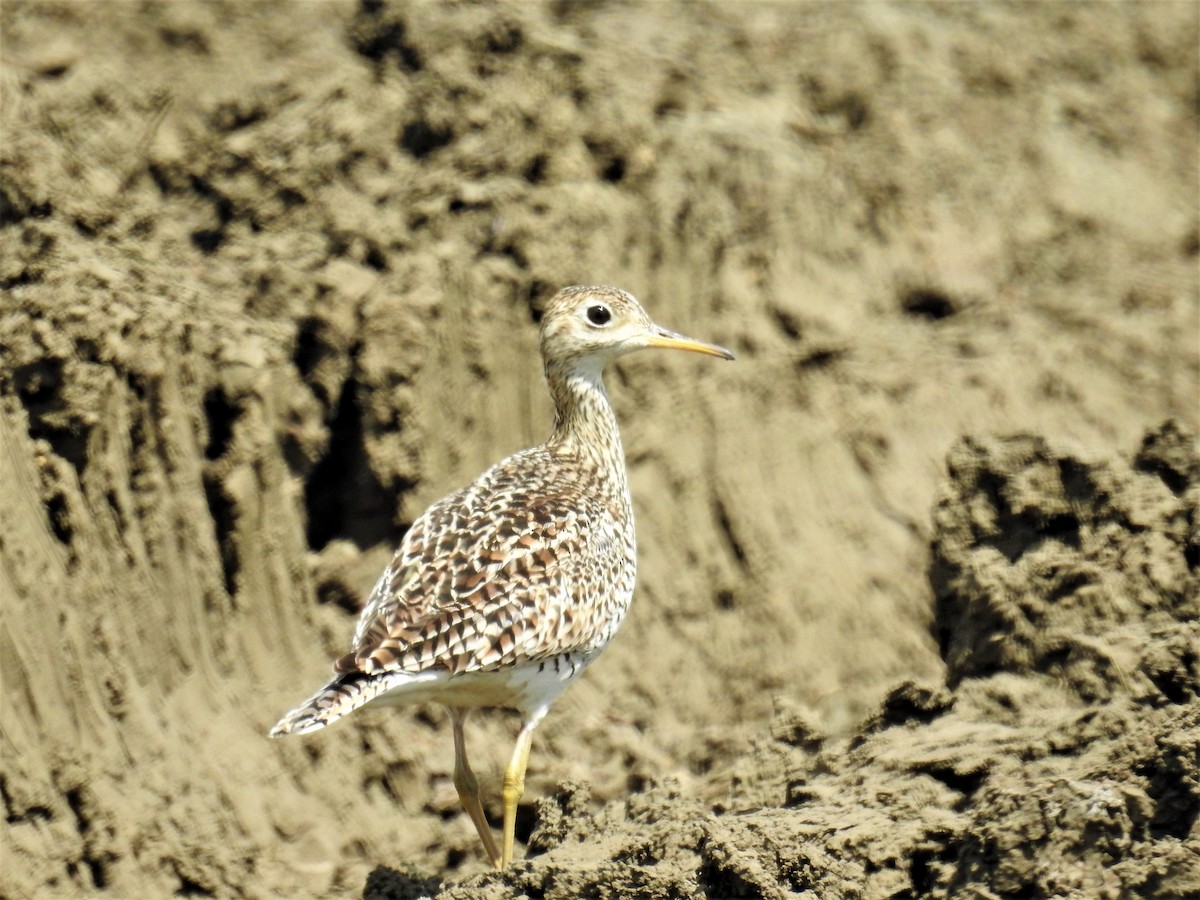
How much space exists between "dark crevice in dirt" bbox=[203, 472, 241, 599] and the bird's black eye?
6.71 feet

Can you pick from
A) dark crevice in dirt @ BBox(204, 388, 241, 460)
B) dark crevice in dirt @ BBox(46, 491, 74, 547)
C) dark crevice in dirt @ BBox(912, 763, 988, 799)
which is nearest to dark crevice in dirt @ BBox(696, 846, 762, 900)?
dark crevice in dirt @ BBox(912, 763, 988, 799)

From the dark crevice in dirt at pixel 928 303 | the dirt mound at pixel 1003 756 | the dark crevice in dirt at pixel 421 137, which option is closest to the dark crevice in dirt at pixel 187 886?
the dirt mound at pixel 1003 756

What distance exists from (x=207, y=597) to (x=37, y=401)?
4.22 feet

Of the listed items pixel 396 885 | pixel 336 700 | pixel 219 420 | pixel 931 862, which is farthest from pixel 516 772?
pixel 219 420

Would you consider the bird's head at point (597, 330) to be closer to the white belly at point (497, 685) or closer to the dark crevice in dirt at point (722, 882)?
the white belly at point (497, 685)

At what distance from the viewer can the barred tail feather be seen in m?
6.35

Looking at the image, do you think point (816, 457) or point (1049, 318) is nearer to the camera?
point (816, 457)

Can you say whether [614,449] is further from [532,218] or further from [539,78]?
[539,78]

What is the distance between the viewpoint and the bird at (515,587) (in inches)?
271

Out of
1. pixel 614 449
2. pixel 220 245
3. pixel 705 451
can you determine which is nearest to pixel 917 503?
pixel 705 451

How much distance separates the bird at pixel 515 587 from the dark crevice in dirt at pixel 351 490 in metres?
1.24

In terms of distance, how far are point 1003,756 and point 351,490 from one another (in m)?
4.39

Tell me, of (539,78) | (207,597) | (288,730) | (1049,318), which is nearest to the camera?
(288,730)

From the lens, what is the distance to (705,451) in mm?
10742
